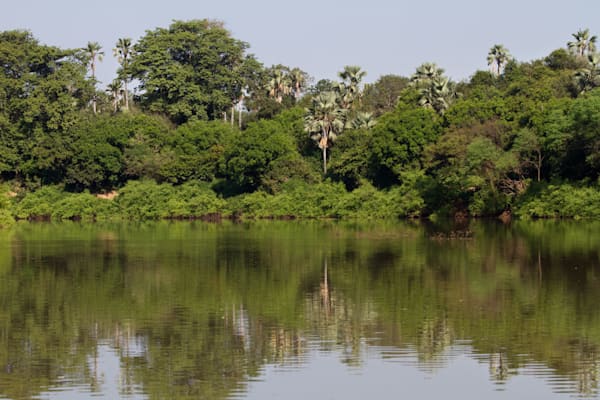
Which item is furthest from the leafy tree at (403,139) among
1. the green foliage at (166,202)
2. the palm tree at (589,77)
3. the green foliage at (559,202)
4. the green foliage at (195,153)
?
the green foliage at (195,153)

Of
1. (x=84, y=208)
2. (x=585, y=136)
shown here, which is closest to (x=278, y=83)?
(x=84, y=208)

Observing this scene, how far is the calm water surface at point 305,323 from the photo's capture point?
16938 mm

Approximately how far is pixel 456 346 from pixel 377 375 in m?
2.71

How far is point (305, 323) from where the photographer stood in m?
22.7

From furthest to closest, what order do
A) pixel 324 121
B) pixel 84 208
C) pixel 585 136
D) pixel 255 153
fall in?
pixel 84 208, pixel 324 121, pixel 255 153, pixel 585 136

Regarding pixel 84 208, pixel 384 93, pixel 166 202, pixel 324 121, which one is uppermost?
pixel 384 93

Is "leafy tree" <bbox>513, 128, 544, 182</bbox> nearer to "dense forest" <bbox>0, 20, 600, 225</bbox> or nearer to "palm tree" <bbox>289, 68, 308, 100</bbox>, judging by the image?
"dense forest" <bbox>0, 20, 600, 225</bbox>

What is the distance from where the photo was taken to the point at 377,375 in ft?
57.3

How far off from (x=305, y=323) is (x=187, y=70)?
7694 cm

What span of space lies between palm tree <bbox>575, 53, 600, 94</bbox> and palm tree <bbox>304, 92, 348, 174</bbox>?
1851cm

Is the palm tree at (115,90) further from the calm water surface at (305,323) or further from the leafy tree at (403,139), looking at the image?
the calm water surface at (305,323)

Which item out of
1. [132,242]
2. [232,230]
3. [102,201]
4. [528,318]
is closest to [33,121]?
[102,201]

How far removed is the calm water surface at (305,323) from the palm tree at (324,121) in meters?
39.1

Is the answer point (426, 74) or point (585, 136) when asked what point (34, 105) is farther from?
point (585, 136)
